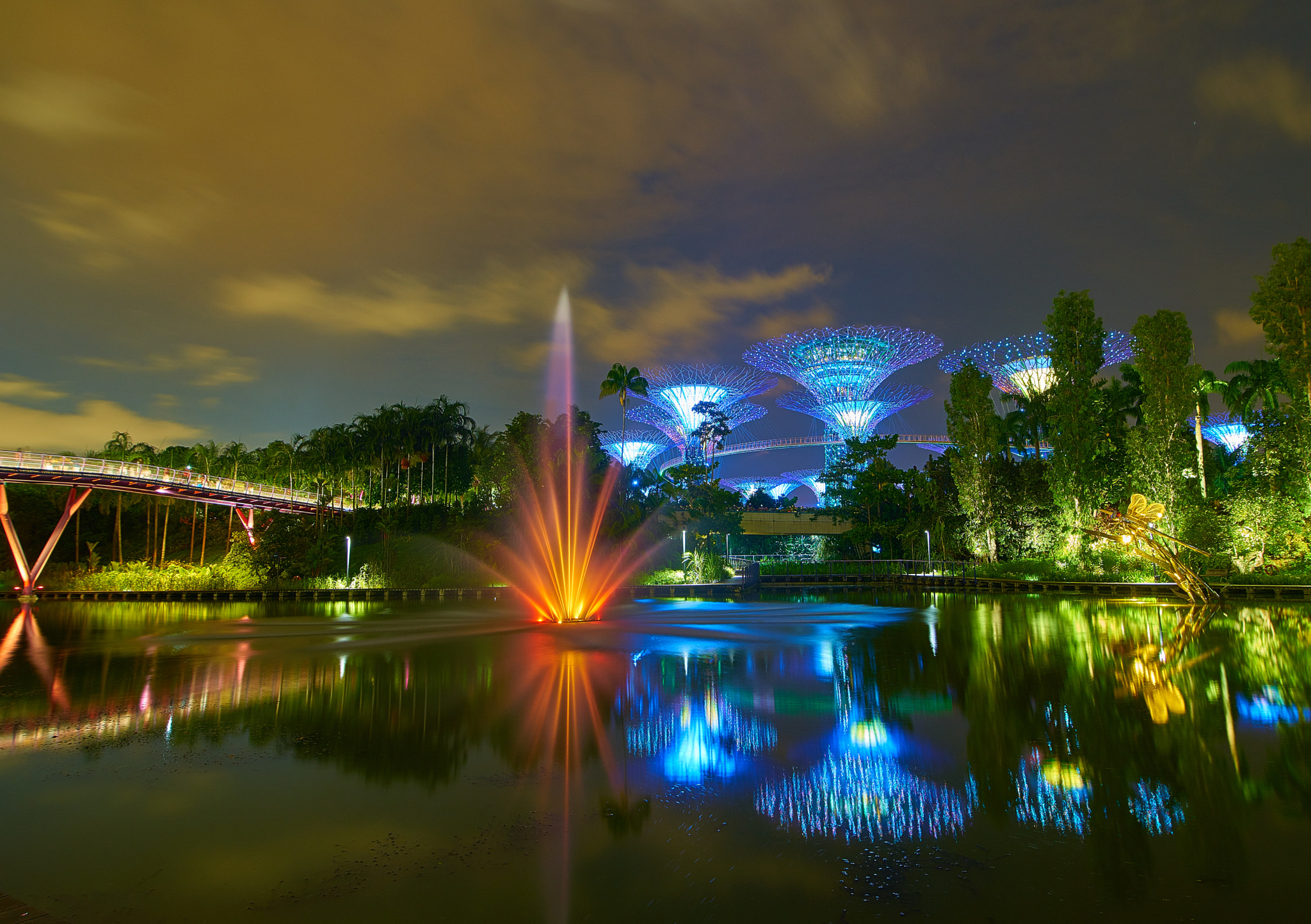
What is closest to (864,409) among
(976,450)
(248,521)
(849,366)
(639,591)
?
(849,366)

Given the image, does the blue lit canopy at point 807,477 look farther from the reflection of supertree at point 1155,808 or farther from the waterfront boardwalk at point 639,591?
the reflection of supertree at point 1155,808

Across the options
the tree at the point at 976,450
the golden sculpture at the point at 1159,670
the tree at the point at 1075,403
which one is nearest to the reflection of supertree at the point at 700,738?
the golden sculpture at the point at 1159,670

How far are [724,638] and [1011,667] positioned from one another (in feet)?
21.9

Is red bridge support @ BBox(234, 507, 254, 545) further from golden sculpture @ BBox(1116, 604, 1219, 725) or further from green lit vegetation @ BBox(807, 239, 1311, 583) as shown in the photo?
golden sculpture @ BBox(1116, 604, 1219, 725)

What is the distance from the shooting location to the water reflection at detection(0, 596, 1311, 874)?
5.95 meters

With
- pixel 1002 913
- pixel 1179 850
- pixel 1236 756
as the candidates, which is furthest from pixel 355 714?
pixel 1236 756

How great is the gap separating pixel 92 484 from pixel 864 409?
175ft

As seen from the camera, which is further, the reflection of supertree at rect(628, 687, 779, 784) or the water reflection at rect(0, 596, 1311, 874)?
the reflection of supertree at rect(628, 687, 779, 784)

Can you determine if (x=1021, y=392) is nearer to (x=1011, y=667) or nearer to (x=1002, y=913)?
(x=1011, y=667)

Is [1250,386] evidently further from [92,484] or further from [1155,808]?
[92,484]

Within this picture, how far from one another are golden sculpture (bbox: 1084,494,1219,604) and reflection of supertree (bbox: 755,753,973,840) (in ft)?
68.8

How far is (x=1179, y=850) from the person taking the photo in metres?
4.87

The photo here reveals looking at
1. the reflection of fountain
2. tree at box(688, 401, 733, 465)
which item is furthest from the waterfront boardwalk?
the reflection of fountain

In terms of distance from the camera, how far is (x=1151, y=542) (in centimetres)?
2322
